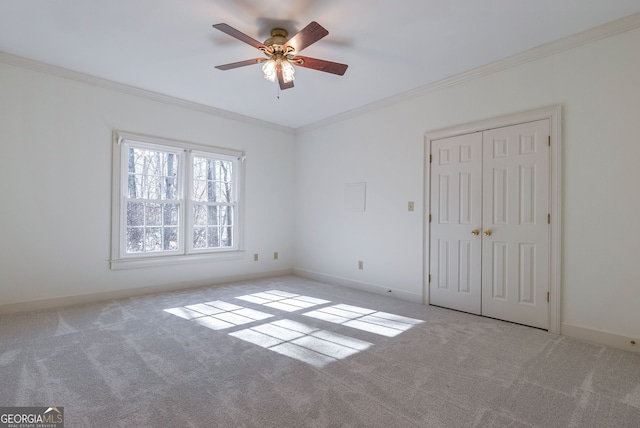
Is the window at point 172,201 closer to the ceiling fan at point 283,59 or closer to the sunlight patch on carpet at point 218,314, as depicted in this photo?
the sunlight patch on carpet at point 218,314

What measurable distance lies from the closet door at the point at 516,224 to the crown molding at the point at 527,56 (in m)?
0.67

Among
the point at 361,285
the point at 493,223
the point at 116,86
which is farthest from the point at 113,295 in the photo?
the point at 493,223

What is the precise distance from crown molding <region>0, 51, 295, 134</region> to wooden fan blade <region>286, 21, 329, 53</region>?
8.61ft

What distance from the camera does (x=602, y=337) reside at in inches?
110

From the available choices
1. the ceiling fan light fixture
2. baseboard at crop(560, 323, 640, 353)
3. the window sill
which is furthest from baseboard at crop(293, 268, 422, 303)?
the ceiling fan light fixture

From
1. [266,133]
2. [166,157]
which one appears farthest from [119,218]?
[266,133]

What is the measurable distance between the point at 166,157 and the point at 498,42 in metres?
4.37

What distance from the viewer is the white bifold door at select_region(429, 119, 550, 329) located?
3184mm

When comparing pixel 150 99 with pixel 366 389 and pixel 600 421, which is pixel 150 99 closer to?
pixel 366 389

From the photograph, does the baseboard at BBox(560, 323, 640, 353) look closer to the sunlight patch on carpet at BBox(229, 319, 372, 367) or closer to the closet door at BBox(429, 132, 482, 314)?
the closet door at BBox(429, 132, 482, 314)

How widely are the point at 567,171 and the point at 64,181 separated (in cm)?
547

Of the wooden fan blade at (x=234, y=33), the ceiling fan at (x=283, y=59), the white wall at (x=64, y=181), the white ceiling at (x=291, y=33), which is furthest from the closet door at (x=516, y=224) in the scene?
the white wall at (x=64, y=181)

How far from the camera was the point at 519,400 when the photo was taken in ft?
6.36

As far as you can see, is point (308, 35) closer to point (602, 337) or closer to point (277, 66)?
point (277, 66)
